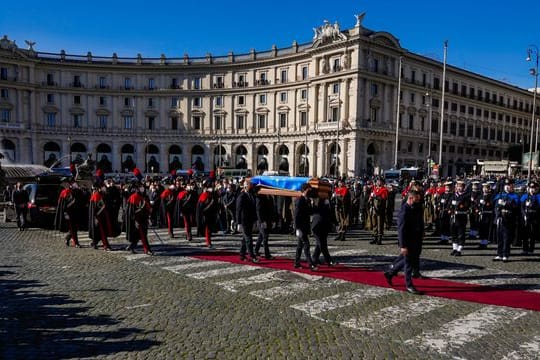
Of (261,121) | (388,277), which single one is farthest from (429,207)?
(261,121)

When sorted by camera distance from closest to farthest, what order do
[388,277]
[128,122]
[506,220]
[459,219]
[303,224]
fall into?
[388,277] < [303,224] < [506,220] < [459,219] < [128,122]

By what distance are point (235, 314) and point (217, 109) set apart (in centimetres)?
7065

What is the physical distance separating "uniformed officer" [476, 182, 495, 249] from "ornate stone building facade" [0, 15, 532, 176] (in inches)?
1928

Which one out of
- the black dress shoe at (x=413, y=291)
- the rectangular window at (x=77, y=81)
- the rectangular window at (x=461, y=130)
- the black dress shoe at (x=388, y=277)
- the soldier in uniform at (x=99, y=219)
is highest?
the rectangular window at (x=77, y=81)

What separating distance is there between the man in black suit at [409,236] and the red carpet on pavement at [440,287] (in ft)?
1.52

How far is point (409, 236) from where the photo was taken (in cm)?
866

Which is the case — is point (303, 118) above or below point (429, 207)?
above

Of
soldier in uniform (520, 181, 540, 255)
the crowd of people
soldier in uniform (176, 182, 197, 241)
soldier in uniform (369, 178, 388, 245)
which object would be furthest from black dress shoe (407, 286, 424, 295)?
soldier in uniform (176, 182, 197, 241)

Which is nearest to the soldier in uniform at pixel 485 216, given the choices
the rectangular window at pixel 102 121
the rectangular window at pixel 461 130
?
the rectangular window at pixel 461 130

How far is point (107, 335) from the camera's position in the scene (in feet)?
20.4

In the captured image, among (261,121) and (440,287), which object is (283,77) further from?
(440,287)

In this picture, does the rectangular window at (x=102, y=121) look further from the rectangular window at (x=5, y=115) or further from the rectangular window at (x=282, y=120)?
the rectangular window at (x=282, y=120)

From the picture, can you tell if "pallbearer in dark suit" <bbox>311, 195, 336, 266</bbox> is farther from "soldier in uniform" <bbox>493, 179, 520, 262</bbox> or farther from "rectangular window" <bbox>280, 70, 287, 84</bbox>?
"rectangular window" <bbox>280, 70, 287, 84</bbox>

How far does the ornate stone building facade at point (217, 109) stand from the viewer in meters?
65.9
